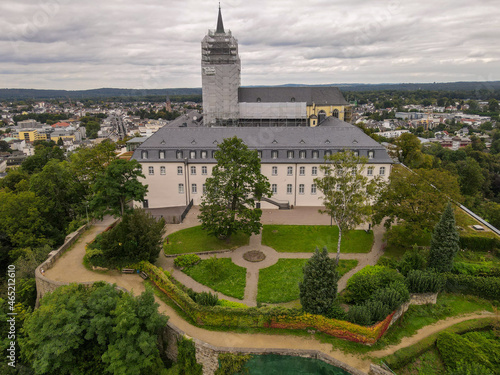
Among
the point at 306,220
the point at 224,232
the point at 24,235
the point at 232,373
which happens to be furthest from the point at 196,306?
the point at 24,235

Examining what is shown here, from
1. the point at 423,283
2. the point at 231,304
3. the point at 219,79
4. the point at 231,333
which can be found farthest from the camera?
the point at 219,79

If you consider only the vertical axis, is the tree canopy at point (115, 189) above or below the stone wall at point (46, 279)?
above

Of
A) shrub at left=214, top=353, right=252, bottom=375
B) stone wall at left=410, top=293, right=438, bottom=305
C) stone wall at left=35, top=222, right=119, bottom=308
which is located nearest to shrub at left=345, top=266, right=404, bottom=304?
stone wall at left=410, top=293, right=438, bottom=305

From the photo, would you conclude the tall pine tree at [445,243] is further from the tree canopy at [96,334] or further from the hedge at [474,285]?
the tree canopy at [96,334]

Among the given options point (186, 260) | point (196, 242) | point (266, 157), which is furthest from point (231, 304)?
→ point (266, 157)

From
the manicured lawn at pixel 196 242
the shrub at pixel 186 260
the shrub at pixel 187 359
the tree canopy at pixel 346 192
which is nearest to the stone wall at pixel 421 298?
the tree canopy at pixel 346 192

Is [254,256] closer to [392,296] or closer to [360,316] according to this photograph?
[360,316]
